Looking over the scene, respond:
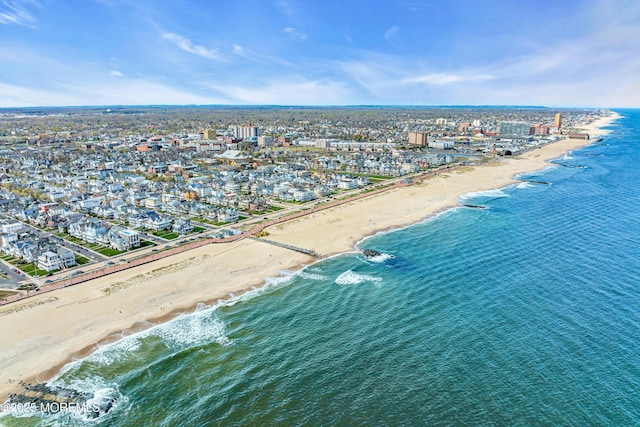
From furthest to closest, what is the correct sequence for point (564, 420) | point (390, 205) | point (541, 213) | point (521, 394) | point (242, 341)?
point (390, 205)
point (541, 213)
point (242, 341)
point (521, 394)
point (564, 420)

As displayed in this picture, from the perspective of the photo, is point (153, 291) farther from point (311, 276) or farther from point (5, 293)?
point (311, 276)

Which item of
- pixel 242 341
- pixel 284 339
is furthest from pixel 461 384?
pixel 242 341

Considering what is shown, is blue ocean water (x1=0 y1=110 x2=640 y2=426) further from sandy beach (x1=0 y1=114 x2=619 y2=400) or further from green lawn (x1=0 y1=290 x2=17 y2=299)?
green lawn (x1=0 y1=290 x2=17 y2=299)

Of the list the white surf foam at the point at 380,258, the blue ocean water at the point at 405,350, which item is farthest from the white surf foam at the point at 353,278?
the white surf foam at the point at 380,258

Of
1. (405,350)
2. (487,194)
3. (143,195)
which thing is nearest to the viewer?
(405,350)

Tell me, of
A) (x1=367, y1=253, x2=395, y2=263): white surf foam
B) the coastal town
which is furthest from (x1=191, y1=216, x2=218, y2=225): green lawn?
(x1=367, y1=253, x2=395, y2=263): white surf foam

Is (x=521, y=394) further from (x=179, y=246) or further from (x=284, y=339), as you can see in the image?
(x=179, y=246)

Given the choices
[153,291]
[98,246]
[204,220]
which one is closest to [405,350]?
[153,291]
